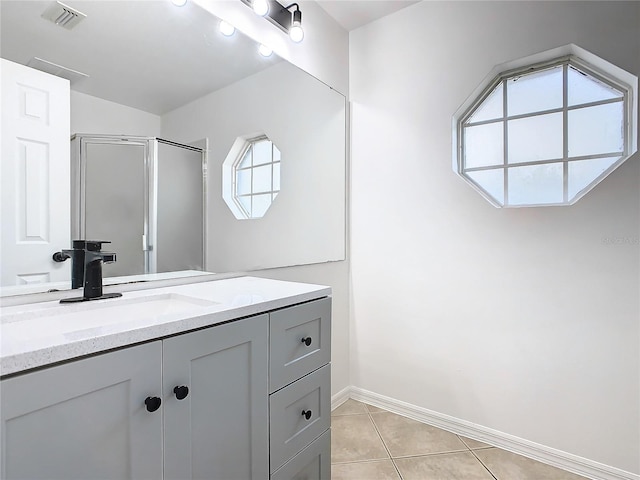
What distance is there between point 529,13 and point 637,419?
189 cm

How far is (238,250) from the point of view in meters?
1.58

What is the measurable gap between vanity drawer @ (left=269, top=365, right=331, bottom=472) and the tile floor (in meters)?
0.53

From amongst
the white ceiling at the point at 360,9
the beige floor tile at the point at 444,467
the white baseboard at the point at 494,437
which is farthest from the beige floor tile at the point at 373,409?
the white ceiling at the point at 360,9

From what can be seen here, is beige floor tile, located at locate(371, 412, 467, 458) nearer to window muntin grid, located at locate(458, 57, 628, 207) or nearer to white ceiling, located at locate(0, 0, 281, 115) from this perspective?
window muntin grid, located at locate(458, 57, 628, 207)

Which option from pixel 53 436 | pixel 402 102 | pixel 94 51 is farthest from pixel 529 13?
pixel 53 436

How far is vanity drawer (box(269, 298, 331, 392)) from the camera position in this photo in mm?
1056

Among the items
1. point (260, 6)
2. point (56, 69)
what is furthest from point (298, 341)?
point (260, 6)

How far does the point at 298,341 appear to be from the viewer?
1.14 m

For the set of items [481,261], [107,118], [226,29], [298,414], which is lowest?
[298,414]

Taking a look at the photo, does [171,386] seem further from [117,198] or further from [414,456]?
[414,456]

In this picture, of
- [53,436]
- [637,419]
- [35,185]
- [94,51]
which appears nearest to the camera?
[53,436]

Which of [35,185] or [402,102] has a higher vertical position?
[402,102]

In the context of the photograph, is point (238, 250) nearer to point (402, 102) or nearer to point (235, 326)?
point (235, 326)

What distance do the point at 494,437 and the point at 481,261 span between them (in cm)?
91
